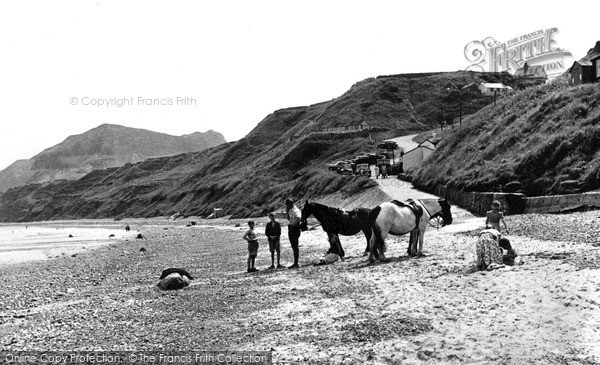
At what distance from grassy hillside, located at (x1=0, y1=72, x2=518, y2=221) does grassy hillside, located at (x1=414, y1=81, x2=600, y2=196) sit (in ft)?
38.6

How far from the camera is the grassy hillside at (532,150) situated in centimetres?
3378

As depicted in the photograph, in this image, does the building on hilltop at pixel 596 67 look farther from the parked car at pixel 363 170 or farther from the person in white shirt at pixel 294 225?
→ the person in white shirt at pixel 294 225

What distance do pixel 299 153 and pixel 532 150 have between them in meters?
82.4

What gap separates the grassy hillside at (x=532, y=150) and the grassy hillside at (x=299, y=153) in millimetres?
11765

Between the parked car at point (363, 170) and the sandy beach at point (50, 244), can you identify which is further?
the parked car at point (363, 170)

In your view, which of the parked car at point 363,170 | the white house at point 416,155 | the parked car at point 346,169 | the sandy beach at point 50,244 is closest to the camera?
the sandy beach at point 50,244

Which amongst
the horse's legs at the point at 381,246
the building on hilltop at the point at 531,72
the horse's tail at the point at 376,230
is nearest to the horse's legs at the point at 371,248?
the horse's tail at the point at 376,230

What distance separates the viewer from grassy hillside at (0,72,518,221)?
9412cm

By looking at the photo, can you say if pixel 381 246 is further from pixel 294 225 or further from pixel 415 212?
pixel 294 225

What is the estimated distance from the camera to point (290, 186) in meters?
91.5

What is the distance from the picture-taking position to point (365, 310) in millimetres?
12516

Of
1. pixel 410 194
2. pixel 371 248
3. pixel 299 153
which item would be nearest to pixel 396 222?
pixel 371 248

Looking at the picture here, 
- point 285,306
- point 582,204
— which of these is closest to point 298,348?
point 285,306

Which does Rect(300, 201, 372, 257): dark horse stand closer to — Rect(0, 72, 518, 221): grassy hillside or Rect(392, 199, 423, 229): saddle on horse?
Rect(392, 199, 423, 229): saddle on horse
